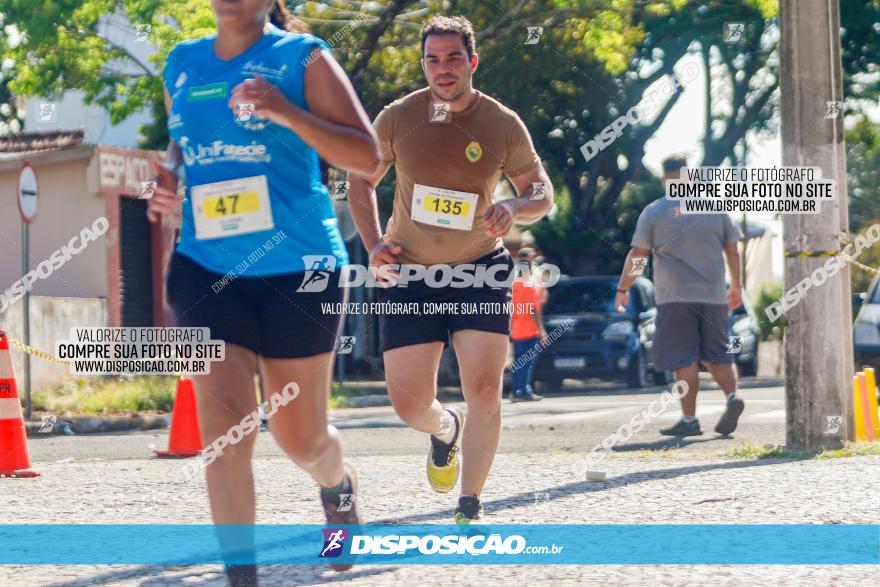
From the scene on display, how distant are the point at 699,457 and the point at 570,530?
3.41 m

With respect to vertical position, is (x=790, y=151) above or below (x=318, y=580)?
above

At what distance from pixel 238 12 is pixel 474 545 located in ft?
7.58

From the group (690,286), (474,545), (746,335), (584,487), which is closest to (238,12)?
(474,545)

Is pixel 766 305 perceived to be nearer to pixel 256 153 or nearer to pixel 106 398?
pixel 106 398

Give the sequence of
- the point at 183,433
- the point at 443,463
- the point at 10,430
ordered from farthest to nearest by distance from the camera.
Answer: the point at 183,433 < the point at 10,430 < the point at 443,463

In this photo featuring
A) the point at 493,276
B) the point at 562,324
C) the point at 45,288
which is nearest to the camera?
the point at 493,276

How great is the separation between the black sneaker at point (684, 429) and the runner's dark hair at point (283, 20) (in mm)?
6792

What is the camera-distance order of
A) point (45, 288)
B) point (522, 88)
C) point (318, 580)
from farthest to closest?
point (522, 88) → point (45, 288) → point (318, 580)

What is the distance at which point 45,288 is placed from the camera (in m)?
22.1

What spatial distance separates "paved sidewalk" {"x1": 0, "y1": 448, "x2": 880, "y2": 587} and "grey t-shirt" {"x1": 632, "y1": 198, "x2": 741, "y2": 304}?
1.61 m

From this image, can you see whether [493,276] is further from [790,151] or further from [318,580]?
[790,151]

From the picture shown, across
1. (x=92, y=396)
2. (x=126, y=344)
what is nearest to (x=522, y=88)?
(x=126, y=344)

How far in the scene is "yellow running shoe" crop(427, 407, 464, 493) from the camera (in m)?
6.42

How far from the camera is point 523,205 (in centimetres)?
595
